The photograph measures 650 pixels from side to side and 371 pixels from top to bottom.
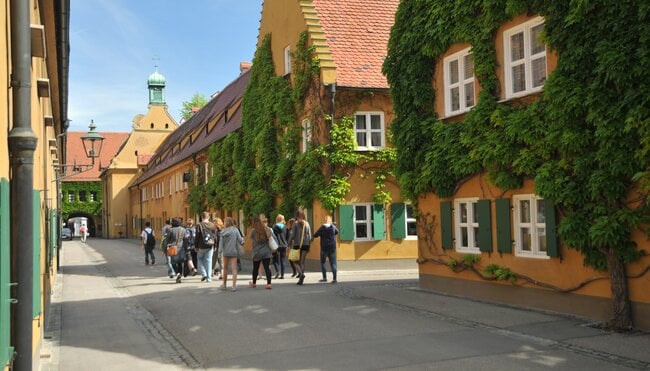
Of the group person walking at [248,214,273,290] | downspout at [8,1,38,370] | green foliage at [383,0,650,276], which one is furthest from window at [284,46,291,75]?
downspout at [8,1,38,370]

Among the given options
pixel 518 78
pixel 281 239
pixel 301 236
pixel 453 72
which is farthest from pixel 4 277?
pixel 281 239

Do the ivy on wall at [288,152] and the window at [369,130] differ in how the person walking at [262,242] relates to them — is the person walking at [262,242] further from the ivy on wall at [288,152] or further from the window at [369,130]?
the window at [369,130]

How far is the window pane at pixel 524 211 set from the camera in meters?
12.4

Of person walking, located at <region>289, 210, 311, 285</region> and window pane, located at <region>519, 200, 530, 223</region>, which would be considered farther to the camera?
person walking, located at <region>289, 210, 311, 285</region>

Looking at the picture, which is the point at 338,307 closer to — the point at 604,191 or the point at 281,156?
the point at 604,191

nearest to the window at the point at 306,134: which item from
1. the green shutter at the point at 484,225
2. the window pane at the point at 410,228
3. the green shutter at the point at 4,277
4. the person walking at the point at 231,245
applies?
the window pane at the point at 410,228

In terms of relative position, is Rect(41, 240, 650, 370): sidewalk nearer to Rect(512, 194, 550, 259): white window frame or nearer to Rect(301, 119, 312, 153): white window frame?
Rect(512, 194, 550, 259): white window frame

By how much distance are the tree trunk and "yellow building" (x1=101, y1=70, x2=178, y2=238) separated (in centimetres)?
6662

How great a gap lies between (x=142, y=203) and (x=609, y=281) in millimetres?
59744

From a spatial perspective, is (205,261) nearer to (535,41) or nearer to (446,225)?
(446,225)

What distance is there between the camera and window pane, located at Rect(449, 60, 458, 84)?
14.5 metres

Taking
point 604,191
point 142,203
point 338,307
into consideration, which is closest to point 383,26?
point 338,307

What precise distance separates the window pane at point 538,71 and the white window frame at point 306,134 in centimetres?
1125

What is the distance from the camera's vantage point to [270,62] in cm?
2608
